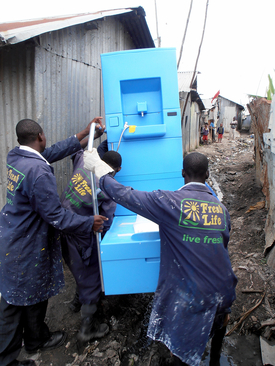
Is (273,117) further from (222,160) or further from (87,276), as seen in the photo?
(222,160)

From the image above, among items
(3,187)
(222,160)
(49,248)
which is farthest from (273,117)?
(222,160)

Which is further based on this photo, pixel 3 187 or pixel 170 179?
pixel 3 187

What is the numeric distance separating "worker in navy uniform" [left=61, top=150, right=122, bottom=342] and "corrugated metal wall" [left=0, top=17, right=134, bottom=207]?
998 mm

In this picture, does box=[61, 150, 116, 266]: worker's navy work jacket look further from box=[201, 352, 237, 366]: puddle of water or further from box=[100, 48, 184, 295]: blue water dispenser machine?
box=[201, 352, 237, 366]: puddle of water

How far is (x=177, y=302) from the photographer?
154cm

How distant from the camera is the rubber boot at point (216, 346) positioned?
182 centimetres

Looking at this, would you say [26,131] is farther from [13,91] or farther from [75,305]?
[75,305]

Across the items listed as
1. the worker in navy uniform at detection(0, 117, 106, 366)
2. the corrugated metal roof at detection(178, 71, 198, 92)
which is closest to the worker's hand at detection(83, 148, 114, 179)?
the worker in navy uniform at detection(0, 117, 106, 366)

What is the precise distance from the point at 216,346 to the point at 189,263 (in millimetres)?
914

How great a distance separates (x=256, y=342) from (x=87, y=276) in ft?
5.38

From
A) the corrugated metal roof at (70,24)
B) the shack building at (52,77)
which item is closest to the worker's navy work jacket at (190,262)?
the corrugated metal roof at (70,24)

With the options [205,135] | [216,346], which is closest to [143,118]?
[216,346]

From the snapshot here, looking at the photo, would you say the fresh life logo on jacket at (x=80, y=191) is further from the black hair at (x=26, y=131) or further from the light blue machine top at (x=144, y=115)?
the black hair at (x=26, y=131)

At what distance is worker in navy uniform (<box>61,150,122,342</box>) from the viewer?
211 cm
